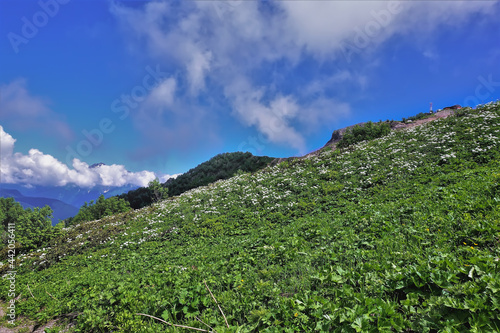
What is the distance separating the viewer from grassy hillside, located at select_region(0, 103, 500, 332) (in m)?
3.32

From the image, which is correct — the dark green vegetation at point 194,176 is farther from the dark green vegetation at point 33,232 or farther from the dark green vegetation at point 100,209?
the dark green vegetation at point 33,232

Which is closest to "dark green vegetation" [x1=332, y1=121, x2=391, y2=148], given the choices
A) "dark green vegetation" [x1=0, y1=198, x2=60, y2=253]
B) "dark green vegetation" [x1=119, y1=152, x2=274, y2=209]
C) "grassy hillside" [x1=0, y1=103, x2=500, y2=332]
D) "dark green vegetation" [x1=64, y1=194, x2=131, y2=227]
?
"grassy hillside" [x1=0, y1=103, x2=500, y2=332]

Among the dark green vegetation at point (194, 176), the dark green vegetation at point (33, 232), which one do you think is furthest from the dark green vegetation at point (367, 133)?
the dark green vegetation at point (194, 176)

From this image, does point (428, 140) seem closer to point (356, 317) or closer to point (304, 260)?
point (304, 260)

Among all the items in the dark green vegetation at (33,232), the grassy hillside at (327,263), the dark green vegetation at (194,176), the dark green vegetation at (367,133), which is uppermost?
the dark green vegetation at (194,176)

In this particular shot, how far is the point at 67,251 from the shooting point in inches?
719

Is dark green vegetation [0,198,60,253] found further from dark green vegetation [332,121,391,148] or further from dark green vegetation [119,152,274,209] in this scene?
dark green vegetation [119,152,274,209]

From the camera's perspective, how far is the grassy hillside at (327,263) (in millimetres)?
3318

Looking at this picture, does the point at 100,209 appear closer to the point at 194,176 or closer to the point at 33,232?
the point at 33,232

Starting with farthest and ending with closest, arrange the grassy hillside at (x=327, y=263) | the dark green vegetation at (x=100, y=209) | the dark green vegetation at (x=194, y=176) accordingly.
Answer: the dark green vegetation at (x=194, y=176)
the dark green vegetation at (x=100, y=209)
the grassy hillside at (x=327, y=263)

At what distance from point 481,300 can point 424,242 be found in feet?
11.2

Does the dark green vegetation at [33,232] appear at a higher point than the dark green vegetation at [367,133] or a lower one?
lower

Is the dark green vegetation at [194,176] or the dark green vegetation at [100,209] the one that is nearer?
the dark green vegetation at [100,209]

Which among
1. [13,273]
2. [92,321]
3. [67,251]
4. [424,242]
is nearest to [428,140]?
[424,242]
